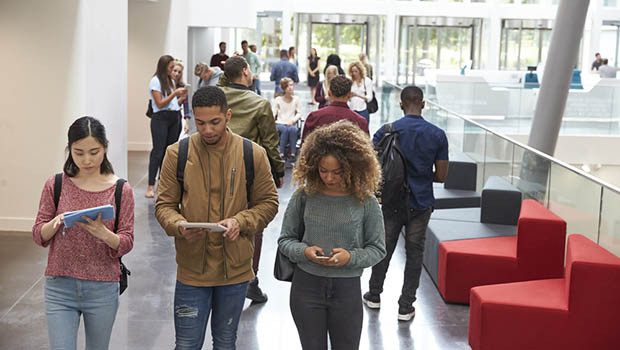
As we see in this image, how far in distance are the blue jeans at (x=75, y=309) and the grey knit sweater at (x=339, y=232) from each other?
0.90 metres

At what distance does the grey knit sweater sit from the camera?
12.0 feet

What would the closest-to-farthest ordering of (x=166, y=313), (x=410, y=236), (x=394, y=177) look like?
1. (x=394, y=177)
2. (x=410, y=236)
3. (x=166, y=313)

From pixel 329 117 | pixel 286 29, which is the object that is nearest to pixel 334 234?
pixel 329 117

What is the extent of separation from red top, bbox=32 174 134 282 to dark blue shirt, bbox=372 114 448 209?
8.79 feet

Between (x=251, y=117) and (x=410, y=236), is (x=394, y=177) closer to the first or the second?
(x=410, y=236)

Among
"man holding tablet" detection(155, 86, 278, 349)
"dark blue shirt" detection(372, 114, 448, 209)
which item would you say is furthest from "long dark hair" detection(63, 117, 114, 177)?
"dark blue shirt" detection(372, 114, 448, 209)

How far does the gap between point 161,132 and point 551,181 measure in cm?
519

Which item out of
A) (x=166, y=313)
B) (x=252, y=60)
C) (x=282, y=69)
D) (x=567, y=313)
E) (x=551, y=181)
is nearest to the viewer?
(x=567, y=313)

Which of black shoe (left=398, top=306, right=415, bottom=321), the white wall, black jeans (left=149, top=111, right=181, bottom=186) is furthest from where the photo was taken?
black jeans (left=149, top=111, right=181, bottom=186)

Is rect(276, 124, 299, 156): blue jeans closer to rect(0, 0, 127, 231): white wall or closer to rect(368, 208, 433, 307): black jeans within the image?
rect(0, 0, 127, 231): white wall

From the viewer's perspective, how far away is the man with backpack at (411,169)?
572 cm

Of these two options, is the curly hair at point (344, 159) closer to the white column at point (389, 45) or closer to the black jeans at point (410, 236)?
the black jeans at point (410, 236)

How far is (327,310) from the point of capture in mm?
3697

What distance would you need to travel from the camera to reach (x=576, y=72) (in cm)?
2298
